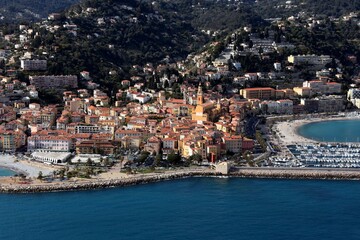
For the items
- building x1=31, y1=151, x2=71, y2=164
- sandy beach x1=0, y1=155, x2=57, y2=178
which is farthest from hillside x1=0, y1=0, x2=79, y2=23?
sandy beach x1=0, y1=155, x2=57, y2=178

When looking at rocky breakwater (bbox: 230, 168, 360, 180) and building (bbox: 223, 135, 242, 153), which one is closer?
rocky breakwater (bbox: 230, 168, 360, 180)

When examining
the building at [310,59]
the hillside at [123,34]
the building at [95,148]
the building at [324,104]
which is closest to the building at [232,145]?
the building at [95,148]

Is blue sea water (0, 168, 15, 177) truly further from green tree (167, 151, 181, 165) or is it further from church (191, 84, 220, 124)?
church (191, 84, 220, 124)

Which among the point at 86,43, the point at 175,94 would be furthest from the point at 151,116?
the point at 86,43

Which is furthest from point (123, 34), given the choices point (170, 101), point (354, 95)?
point (354, 95)

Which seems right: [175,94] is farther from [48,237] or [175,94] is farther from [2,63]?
[48,237]

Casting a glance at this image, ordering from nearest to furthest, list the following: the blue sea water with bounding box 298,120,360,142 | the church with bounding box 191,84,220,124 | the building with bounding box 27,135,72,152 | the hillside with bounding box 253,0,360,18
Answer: the building with bounding box 27,135,72,152
the church with bounding box 191,84,220,124
the blue sea water with bounding box 298,120,360,142
the hillside with bounding box 253,0,360,18
